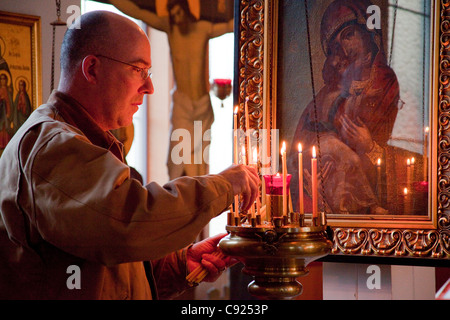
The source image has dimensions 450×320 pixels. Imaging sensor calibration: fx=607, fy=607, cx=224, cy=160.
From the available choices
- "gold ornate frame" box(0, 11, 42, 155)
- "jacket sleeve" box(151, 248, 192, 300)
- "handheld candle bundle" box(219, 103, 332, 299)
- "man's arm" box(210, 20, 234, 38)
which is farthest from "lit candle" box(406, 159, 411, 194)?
"man's arm" box(210, 20, 234, 38)

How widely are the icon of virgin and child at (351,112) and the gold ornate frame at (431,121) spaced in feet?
0.37

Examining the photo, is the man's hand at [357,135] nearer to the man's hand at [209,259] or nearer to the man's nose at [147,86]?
the man's hand at [209,259]

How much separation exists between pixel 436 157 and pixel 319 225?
86 cm

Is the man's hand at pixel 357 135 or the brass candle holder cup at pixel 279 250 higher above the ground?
the man's hand at pixel 357 135

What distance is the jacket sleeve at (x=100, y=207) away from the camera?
1.30 meters

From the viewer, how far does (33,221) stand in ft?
4.47

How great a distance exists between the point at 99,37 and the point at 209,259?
757mm

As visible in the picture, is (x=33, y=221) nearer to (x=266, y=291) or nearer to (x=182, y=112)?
(x=266, y=291)

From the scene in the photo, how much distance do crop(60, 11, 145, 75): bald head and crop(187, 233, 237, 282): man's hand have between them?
2.25 ft

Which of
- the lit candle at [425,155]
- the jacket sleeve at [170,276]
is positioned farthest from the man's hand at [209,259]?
the lit candle at [425,155]

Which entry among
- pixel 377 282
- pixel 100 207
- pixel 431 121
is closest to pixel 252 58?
pixel 431 121

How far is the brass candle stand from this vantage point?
153 cm

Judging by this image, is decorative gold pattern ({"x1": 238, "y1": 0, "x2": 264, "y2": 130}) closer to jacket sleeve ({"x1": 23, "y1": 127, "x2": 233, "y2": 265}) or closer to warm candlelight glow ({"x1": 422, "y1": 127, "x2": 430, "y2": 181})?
warm candlelight glow ({"x1": 422, "y1": 127, "x2": 430, "y2": 181})
